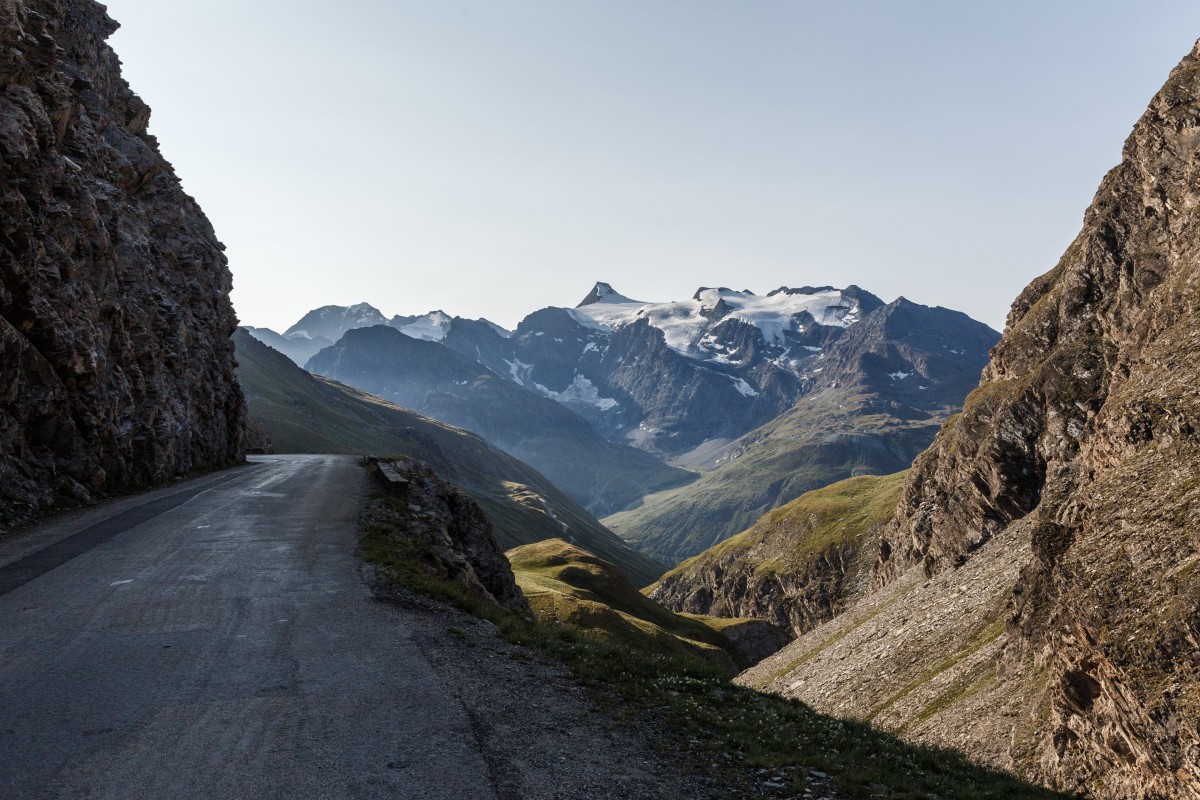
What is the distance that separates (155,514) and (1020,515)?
2915 inches

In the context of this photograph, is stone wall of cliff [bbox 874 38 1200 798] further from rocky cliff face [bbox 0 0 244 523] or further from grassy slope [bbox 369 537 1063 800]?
rocky cliff face [bbox 0 0 244 523]

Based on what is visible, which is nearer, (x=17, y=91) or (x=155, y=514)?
(x=155, y=514)

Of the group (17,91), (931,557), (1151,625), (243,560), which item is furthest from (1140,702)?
(931,557)

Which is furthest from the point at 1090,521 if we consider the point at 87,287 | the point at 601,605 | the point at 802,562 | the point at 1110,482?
the point at 802,562

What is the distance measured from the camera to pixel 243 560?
25.1 meters

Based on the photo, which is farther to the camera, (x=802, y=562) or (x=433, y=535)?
(x=802, y=562)

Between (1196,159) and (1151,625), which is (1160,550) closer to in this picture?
(1151,625)

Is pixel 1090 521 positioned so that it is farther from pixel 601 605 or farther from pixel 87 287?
pixel 601 605

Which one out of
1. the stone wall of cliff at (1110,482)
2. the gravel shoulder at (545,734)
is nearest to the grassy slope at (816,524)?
the stone wall of cliff at (1110,482)

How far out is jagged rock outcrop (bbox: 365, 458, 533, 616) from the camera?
28234mm

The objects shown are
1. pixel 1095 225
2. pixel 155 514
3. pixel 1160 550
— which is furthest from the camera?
pixel 1095 225

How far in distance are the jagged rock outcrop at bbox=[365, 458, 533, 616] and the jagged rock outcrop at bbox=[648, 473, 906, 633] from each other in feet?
304

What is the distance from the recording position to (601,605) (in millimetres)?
78750

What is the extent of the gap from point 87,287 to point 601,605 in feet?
185
